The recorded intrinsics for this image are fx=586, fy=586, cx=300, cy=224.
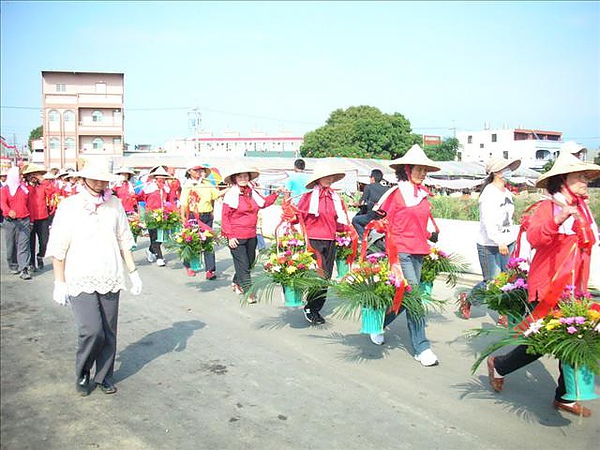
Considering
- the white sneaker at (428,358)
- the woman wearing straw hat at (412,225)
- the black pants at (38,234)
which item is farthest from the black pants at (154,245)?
the white sneaker at (428,358)

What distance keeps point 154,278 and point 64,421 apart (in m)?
6.43

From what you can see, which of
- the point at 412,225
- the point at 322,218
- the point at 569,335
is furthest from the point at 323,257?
the point at 569,335

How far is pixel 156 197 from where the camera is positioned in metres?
12.1

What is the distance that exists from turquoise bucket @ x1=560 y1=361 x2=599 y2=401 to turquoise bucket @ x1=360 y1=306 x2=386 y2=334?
1736 millimetres

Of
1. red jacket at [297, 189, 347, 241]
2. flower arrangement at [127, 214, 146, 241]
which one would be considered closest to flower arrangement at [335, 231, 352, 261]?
red jacket at [297, 189, 347, 241]

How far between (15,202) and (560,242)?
9827mm

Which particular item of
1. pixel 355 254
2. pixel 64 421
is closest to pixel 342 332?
pixel 355 254

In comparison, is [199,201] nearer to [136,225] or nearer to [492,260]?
[136,225]

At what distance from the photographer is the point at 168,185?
1287cm

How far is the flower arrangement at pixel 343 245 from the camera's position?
308 inches

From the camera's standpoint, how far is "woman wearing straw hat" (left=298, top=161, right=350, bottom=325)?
728cm

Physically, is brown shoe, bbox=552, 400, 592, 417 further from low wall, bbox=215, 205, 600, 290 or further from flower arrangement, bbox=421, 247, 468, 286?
low wall, bbox=215, 205, 600, 290

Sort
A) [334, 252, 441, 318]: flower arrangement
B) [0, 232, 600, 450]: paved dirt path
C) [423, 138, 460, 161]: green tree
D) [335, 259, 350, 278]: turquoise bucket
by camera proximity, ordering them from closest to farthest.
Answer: [0, 232, 600, 450]: paved dirt path < [334, 252, 441, 318]: flower arrangement < [335, 259, 350, 278]: turquoise bucket < [423, 138, 460, 161]: green tree

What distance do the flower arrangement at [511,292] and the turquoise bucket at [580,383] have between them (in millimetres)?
891
